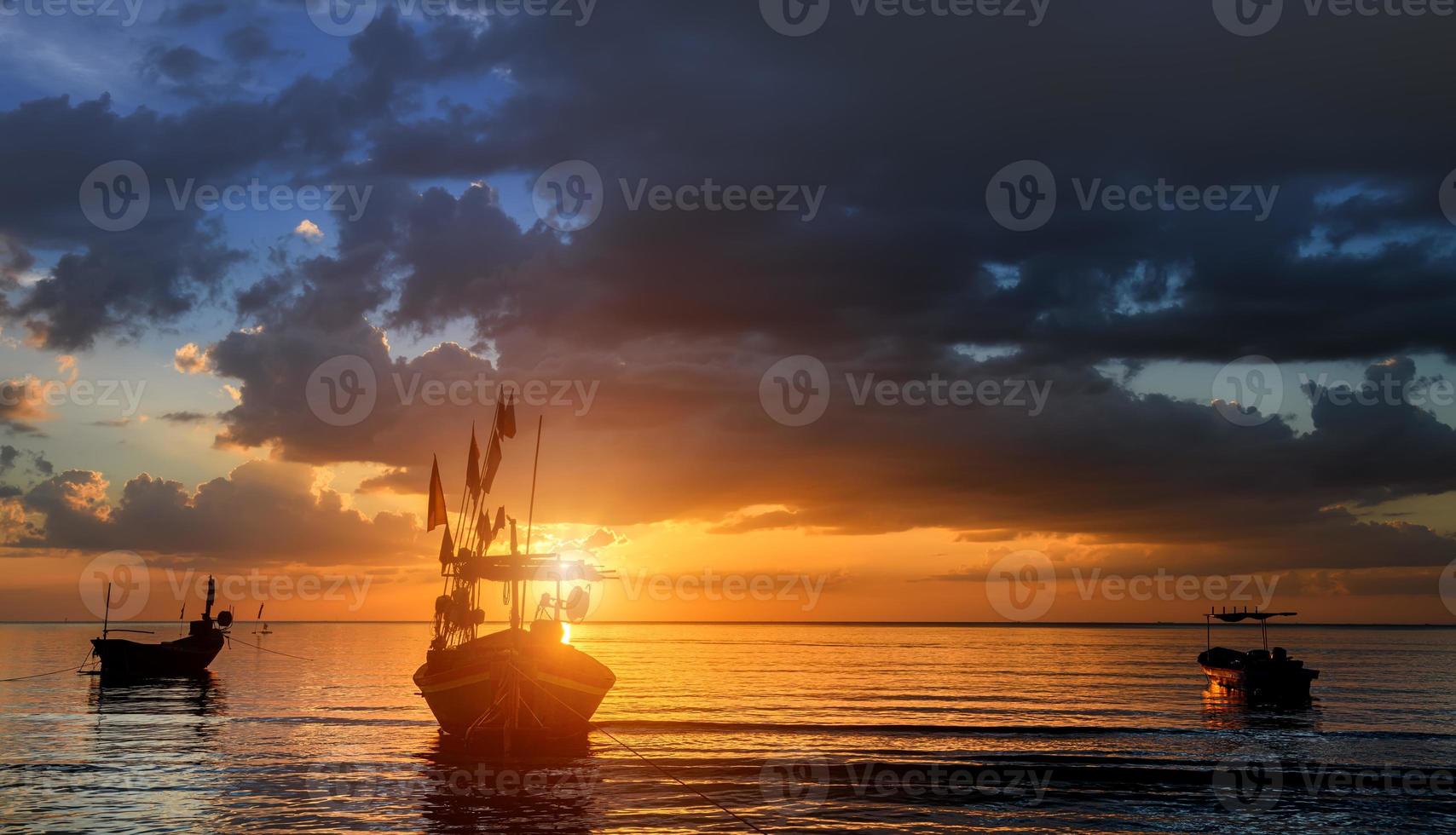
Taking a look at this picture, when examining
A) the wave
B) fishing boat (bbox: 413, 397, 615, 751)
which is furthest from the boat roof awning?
the wave

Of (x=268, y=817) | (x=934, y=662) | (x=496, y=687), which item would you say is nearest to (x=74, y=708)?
(x=496, y=687)

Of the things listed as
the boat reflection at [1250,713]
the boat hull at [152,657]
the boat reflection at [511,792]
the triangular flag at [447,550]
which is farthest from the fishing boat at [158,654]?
the boat reflection at [1250,713]

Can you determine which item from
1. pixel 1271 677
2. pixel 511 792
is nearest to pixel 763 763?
pixel 511 792

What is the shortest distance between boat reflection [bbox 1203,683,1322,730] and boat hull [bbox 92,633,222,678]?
89147mm

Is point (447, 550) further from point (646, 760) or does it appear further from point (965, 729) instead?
point (965, 729)

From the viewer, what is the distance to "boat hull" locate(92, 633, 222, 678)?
91.8 m

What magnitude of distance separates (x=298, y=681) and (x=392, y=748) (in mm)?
60197

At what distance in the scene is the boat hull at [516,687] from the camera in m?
46.5

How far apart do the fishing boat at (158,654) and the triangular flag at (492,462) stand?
58210 mm

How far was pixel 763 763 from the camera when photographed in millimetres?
44094

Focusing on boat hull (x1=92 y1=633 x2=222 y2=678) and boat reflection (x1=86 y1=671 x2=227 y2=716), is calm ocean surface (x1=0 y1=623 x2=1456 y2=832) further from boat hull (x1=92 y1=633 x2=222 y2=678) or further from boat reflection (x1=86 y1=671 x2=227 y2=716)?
boat hull (x1=92 y1=633 x2=222 y2=678)

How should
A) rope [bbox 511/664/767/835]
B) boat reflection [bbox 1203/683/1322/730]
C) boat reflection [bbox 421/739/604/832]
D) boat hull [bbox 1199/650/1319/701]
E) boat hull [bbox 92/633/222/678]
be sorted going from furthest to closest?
boat hull [bbox 92/633/222/678], boat hull [bbox 1199/650/1319/701], boat reflection [bbox 1203/683/1322/730], rope [bbox 511/664/767/835], boat reflection [bbox 421/739/604/832]

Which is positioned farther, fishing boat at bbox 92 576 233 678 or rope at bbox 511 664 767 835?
fishing boat at bbox 92 576 233 678

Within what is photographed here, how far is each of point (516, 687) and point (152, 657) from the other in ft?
218
